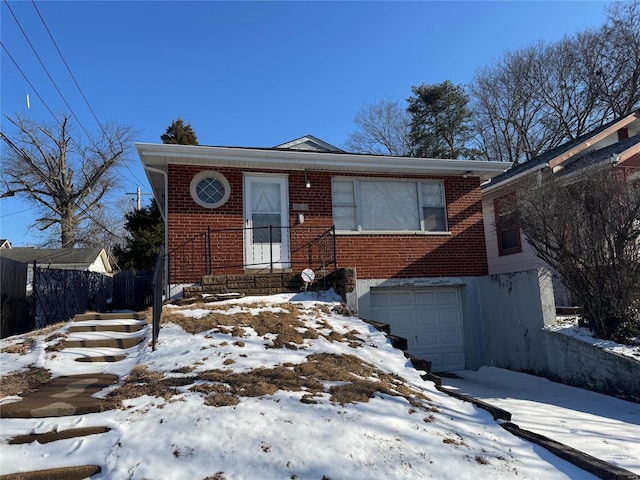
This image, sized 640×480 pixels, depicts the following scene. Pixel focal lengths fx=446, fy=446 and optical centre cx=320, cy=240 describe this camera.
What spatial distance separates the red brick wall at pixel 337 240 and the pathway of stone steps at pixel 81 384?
6.95 ft

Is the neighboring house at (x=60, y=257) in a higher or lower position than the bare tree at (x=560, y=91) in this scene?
lower

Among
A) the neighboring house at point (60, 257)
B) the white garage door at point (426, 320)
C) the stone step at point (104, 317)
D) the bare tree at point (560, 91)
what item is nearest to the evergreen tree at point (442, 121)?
the bare tree at point (560, 91)

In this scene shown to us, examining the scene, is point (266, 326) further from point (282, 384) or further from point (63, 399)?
point (63, 399)

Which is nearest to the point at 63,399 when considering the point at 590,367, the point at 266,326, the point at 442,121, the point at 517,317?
the point at 266,326

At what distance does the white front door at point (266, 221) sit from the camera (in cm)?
958

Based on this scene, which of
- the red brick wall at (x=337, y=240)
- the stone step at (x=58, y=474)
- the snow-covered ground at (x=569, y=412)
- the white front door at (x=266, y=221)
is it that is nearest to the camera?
the stone step at (x=58, y=474)

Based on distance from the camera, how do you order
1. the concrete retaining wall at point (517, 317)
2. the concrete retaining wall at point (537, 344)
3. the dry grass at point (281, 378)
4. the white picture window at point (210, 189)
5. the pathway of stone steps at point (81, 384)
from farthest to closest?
the white picture window at point (210, 189) → the concrete retaining wall at point (517, 317) → the concrete retaining wall at point (537, 344) → the dry grass at point (281, 378) → the pathway of stone steps at point (81, 384)

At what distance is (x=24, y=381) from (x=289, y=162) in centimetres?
633

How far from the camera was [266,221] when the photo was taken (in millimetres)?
9805

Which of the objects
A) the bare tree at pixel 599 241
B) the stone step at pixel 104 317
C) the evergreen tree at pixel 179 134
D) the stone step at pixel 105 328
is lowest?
the stone step at pixel 105 328

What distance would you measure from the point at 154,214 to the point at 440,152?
A: 16.2 m

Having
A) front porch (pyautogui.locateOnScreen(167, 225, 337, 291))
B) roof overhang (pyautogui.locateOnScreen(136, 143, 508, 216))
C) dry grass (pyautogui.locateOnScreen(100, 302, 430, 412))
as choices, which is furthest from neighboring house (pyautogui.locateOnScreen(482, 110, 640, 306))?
Result: dry grass (pyautogui.locateOnScreen(100, 302, 430, 412))

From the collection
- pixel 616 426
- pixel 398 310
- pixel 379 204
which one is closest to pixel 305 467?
pixel 616 426

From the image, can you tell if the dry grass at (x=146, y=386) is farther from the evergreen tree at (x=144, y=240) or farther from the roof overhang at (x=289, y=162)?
the evergreen tree at (x=144, y=240)
